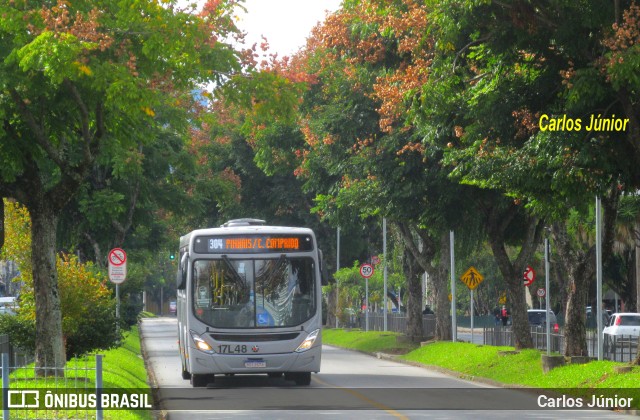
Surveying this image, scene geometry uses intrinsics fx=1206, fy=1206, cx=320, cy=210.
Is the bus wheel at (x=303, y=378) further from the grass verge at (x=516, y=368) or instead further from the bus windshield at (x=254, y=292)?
the grass verge at (x=516, y=368)

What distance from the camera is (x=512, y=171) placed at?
835 inches

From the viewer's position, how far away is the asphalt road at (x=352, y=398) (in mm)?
18875

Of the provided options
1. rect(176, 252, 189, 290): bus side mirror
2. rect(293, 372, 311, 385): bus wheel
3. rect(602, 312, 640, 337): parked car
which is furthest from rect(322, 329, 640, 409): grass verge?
rect(602, 312, 640, 337): parked car

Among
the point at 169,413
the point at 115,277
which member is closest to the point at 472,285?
the point at 115,277

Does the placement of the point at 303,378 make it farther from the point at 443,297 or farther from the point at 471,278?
the point at 443,297

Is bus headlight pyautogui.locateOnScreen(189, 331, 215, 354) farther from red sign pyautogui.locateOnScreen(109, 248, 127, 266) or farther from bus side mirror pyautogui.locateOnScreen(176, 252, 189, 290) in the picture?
red sign pyautogui.locateOnScreen(109, 248, 127, 266)

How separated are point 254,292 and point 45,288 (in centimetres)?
529

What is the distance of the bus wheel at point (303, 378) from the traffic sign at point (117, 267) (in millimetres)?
9577

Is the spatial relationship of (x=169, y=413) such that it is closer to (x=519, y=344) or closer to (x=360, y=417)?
(x=360, y=417)

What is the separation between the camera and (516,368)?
1080 inches

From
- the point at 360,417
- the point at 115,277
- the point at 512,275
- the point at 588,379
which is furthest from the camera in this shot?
the point at 115,277

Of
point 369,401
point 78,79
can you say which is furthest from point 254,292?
point 78,79

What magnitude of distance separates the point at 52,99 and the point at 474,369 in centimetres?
1418

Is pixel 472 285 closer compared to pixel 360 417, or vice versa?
pixel 360 417
